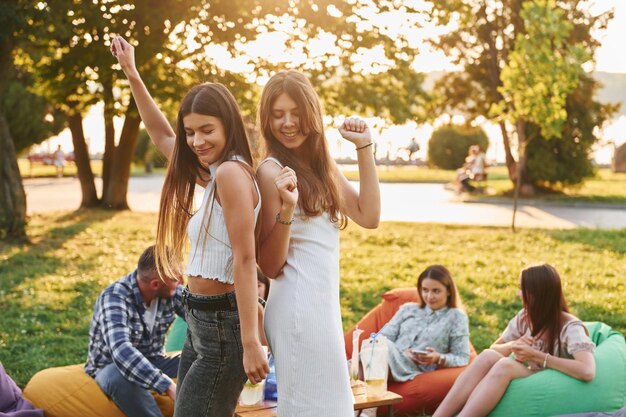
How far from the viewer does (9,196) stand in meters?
13.8

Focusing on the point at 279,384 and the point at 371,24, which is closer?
the point at 279,384

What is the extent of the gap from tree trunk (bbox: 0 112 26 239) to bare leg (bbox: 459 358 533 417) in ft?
32.5

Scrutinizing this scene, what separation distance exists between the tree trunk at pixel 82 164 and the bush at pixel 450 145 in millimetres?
17321

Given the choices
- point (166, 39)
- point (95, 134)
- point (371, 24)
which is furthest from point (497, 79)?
point (95, 134)

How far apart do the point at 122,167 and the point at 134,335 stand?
46.1ft

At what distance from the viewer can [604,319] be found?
A: 8.49 m

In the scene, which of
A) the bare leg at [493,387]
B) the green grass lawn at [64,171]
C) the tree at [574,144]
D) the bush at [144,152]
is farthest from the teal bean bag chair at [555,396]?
the bush at [144,152]

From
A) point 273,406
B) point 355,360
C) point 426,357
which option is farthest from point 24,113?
point 273,406

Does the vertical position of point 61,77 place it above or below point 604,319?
above

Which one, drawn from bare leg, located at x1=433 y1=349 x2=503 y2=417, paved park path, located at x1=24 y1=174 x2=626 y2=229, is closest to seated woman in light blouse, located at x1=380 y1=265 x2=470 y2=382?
bare leg, located at x1=433 y1=349 x2=503 y2=417

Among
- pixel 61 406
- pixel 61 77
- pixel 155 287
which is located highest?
pixel 61 77

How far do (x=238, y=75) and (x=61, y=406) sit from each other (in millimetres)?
11595

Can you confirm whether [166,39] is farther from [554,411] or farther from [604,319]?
[554,411]

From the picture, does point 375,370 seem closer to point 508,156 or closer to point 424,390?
point 424,390
